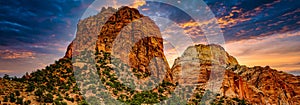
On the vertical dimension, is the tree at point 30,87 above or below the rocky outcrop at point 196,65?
below

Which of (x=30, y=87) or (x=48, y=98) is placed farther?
(x=30, y=87)

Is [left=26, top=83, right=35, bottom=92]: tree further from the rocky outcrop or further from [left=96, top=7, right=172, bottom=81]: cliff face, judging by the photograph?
the rocky outcrop

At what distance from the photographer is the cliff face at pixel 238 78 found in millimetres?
47344

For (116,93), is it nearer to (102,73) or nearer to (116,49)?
(102,73)

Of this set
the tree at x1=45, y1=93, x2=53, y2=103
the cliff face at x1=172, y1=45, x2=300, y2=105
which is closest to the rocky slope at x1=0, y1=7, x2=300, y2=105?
the cliff face at x1=172, y1=45, x2=300, y2=105

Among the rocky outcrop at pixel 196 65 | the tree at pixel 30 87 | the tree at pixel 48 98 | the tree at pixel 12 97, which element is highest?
the rocky outcrop at pixel 196 65

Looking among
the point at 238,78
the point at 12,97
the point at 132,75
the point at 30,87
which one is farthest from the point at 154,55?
the point at 12,97

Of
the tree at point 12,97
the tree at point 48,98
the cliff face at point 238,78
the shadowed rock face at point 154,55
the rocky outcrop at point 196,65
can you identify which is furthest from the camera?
the rocky outcrop at point 196,65

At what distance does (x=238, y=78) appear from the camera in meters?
47.7

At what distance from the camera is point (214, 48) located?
6025 cm

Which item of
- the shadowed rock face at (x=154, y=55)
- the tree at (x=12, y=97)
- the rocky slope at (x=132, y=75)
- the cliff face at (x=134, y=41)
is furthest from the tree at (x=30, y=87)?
the cliff face at (x=134, y=41)

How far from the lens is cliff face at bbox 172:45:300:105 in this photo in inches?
1864

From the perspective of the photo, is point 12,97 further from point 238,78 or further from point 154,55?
point 238,78

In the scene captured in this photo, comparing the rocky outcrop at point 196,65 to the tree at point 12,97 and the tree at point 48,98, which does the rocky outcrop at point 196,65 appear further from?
the tree at point 12,97
